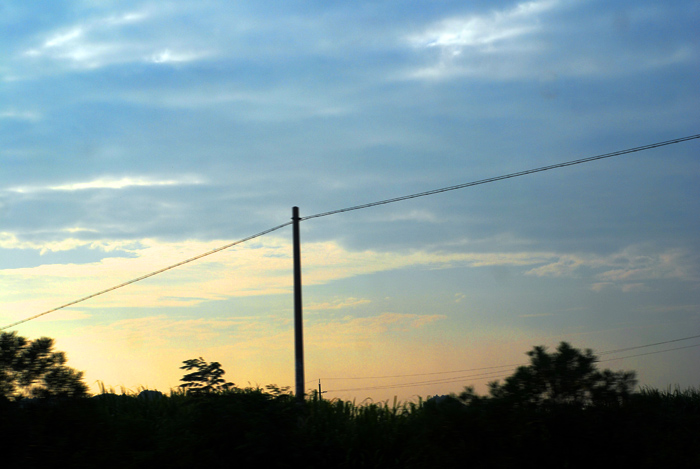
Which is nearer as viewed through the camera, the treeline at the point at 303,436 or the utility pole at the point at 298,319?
the treeline at the point at 303,436

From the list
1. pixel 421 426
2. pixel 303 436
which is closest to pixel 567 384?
pixel 421 426

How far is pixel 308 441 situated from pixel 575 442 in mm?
4000

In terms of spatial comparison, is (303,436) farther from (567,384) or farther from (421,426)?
(567,384)

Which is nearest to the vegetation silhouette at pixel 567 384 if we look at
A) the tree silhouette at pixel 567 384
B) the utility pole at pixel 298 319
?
the tree silhouette at pixel 567 384

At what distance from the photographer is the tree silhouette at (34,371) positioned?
27.5 feet

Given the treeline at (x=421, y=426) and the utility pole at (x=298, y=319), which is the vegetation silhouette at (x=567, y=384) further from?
the utility pole at (x=298, y=319)

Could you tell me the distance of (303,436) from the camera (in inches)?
378

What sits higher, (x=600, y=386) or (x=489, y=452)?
(x=600, y=386)

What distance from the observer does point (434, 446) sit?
822cm

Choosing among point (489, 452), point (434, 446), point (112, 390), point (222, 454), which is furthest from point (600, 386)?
point (112, 390)

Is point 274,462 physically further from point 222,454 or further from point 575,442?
point 575,442

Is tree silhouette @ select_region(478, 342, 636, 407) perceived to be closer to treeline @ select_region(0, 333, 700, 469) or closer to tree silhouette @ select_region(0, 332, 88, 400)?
treeline @ select_region(0, 333, 700, 469)

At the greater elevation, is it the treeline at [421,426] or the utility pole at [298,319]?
the utility pole at [298,319]

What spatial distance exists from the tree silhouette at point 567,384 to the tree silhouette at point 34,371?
5839mm
